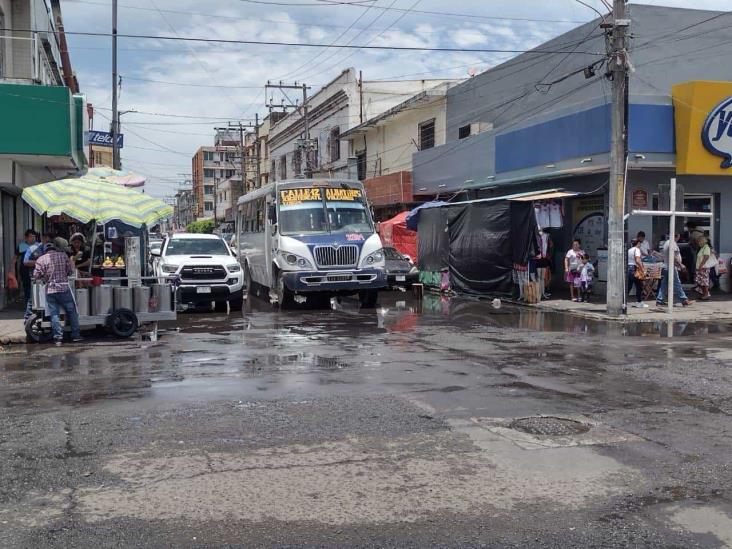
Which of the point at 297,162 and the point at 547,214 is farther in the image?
the point at 297,162

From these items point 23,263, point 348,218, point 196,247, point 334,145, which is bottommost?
point 23,263

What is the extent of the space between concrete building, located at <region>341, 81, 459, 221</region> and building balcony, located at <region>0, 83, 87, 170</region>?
1869cm

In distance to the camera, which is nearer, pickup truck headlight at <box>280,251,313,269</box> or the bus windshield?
pickup truck headlight at <box>280,251,313,269</box>

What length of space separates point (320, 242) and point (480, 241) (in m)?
5.57

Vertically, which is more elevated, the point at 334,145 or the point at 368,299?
the point at 334,145

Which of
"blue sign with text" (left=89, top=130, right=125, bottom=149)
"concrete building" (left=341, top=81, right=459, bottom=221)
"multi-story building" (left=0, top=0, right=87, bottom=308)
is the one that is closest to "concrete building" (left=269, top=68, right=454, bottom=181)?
"concrete building" (left=341, top=81, right=459, bottom=221)

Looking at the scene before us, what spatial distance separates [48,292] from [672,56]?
18.2 metres

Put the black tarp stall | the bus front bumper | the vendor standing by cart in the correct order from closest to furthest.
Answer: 1. the vendor standing by cart
2. the bus front bumper
3. the black tarp stall

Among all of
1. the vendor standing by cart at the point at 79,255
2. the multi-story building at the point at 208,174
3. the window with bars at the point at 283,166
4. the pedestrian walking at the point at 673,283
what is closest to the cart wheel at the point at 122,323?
the vendor standing by cart at the point at 79,255

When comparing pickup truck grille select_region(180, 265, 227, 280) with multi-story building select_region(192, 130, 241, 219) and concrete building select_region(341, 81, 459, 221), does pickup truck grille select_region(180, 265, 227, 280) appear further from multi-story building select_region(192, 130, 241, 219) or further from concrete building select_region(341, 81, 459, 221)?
multi-story building select_region(192, 130, 241, 219)

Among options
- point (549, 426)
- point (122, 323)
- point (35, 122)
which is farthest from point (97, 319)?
point (549, 426)

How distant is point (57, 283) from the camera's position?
11.7m

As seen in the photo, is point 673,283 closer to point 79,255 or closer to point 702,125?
point 702,125

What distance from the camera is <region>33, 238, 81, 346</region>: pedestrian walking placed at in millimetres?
11641
